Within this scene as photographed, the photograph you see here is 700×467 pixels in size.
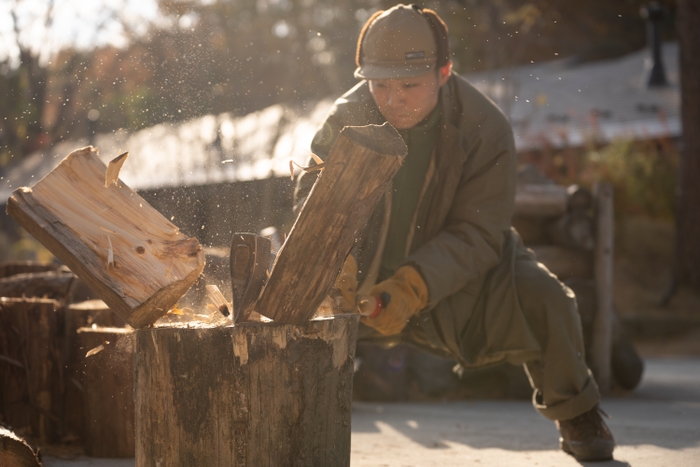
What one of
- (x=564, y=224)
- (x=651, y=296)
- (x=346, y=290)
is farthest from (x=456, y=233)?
(x=651, y=296)

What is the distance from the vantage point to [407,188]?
11.3 ft

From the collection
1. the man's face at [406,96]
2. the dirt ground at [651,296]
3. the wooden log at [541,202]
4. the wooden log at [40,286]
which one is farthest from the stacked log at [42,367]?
the dirt ground at [651,296]

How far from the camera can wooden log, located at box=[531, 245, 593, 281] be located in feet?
18.4

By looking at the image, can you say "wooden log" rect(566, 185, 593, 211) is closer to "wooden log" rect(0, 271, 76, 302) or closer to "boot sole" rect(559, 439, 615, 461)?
"boot sole" rect(559, 439, 615, 461)

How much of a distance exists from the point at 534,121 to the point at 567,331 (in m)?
11.8

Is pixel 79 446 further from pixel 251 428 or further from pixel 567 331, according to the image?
pixel 567 331

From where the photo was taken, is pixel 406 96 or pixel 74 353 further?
pixel 74 353

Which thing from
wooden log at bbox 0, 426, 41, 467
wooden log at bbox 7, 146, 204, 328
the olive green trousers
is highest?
wooden log at bbox 7, 146, 204, 328

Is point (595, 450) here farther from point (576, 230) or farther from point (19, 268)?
point (19, 268)

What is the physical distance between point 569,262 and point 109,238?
3829 mm

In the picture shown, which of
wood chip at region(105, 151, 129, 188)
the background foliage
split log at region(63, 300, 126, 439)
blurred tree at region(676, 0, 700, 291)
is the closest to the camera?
wood chip at region(105, 151, 129, 188)

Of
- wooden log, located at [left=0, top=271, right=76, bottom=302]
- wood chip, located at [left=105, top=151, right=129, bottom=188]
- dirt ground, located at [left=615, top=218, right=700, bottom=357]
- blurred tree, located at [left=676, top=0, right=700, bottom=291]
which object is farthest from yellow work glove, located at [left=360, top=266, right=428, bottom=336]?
blurred tree, located at [left=676, top=0, right=700, bottom=291]

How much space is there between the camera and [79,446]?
3531 mm

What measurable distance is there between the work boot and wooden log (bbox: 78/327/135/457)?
1734 mm
